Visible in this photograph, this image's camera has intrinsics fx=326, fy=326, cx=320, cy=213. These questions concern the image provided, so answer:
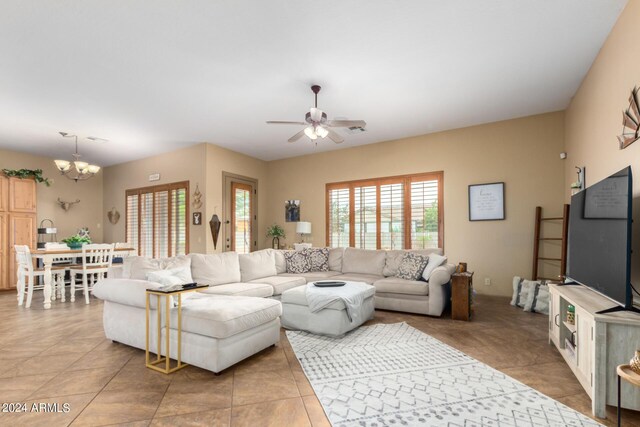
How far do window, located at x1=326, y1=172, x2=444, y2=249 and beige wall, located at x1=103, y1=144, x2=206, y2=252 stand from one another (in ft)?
9.04

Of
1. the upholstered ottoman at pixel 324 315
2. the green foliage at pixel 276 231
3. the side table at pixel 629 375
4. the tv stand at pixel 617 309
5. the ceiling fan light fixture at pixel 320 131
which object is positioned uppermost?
the ceiling fan light fixture at pixel 320 131

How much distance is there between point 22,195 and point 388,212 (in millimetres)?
7565

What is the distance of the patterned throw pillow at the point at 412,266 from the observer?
4.63 m

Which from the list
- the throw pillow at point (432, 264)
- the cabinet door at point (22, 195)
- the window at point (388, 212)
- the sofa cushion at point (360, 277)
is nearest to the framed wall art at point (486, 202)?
the window at point (388, 212)

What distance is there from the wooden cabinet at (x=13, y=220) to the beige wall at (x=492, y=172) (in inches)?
276

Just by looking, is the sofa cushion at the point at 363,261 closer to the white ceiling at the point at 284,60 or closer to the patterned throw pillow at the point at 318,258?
the patterned throw pillow at the point at 318,258

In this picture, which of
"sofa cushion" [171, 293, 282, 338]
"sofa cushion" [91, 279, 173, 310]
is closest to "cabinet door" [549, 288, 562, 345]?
"sofa cushion" [171, 293, 282, 338]

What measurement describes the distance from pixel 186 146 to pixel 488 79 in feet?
18.3

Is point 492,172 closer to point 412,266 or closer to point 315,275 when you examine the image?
point 412,266

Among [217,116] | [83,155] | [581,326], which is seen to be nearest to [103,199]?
[83,155]

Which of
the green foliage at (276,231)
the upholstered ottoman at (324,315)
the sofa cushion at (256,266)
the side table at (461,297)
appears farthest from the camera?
the green foliage at (276,231)

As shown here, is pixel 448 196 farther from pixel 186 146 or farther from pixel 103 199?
pixel 103 199

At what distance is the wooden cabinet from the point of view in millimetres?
6461

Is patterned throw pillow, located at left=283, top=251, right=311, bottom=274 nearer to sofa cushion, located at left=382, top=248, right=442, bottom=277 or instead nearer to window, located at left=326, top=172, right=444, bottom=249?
sofa cushion, located at left=382, top=248, right=442, bottom=277
